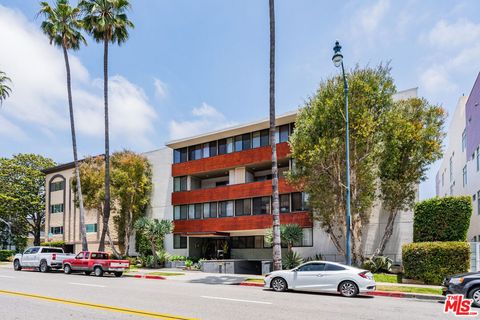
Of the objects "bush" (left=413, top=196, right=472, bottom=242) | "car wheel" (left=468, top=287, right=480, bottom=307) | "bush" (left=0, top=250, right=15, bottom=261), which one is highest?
"bush" (left=413, top=196, right=472, bottom=242)

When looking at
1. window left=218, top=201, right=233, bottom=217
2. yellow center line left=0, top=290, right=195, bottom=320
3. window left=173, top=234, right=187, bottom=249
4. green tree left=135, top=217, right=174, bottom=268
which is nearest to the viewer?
yellow center line left=0, top=290, right=195, bottom=320

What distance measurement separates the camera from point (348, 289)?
15922 mm

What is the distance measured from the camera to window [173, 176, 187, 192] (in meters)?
37.6

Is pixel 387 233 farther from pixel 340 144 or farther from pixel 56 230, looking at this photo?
pixel 56 230

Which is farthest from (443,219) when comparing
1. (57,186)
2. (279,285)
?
(57,186)

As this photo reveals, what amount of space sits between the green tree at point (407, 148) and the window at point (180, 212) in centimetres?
1754

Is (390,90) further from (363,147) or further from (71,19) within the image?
(71,19)

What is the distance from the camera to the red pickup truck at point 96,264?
2567cm

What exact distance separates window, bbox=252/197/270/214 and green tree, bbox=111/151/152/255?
10.7 m

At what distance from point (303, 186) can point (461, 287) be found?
41.6 ft

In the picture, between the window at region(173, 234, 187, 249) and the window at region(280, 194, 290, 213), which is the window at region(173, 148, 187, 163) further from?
the window at region(280, 194, 290, 213)

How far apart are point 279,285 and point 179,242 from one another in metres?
21.2

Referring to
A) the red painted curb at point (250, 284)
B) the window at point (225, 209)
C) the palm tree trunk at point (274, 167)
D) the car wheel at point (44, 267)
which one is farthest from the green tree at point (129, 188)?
the red painted curb at point (250, 284)

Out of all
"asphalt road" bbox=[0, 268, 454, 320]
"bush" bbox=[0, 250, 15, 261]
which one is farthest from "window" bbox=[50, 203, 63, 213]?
"asphalt road" bbox=[0, 268, 454, 320]
